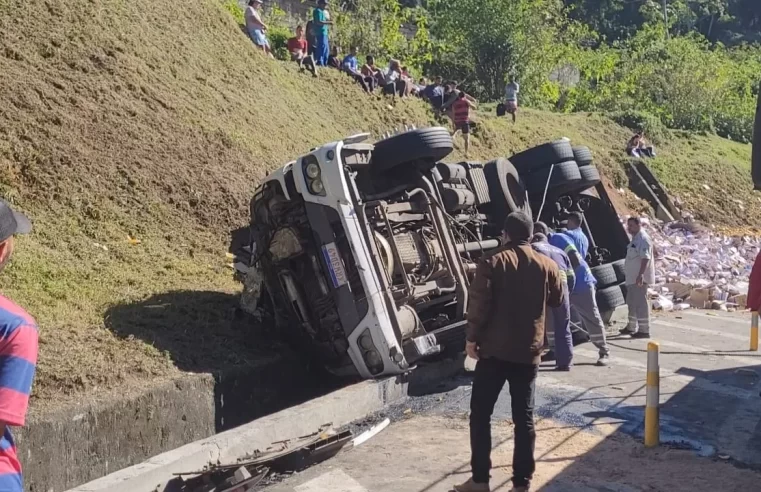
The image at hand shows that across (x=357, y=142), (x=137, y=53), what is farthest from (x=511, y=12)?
(x=357, y=142)

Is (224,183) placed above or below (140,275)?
above

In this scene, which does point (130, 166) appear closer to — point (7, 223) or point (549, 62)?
point (7, 223)

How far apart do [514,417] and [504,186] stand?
472cm

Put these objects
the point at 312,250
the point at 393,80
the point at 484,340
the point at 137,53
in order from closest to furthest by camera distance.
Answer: the point at 484,340 → the point at 312,250 → the point at 137,53 → the point at 393,80

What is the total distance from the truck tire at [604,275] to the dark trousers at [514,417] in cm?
549

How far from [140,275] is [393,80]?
11880 millimetres

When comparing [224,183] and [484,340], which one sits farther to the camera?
[224,183]

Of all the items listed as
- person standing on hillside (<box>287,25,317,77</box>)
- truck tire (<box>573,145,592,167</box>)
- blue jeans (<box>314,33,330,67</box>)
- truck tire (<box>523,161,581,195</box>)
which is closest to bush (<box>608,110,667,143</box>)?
blue jeans (<box>314,33,330,67</box>)

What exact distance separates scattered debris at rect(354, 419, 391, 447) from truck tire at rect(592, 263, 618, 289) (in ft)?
14.4

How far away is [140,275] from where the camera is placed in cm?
839

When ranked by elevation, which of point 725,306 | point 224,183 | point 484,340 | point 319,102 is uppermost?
point 319,102

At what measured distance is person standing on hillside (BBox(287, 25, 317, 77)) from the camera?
57.4 feet

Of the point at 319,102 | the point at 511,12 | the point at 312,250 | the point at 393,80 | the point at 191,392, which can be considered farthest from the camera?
the point at 511,12

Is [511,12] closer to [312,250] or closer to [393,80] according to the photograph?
[393,80]
